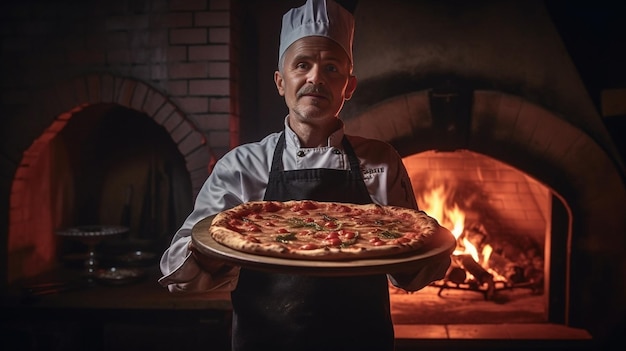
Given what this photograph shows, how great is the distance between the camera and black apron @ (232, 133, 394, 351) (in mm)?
2219

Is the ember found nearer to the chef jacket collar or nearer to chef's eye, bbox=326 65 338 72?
the chef jacket collar

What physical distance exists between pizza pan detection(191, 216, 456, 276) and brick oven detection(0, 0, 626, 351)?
2.18 meters

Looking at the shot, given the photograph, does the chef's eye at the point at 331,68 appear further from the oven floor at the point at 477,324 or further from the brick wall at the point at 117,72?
the oven floor at the point at 477,324

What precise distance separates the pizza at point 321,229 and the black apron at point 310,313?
229 millimetres

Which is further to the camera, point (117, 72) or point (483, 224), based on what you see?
point (483, 224)

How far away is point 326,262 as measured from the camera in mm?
1664

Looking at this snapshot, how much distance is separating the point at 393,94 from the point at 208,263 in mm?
2342

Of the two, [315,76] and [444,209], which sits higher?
[315,76]

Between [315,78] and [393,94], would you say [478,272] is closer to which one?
[393,94]

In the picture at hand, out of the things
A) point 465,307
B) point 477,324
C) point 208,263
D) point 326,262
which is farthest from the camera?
point 465,307

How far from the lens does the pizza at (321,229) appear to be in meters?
1.78

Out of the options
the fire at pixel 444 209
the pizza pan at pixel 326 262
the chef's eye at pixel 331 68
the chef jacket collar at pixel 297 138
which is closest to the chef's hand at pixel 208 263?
the pizza pan at pixel 326 262

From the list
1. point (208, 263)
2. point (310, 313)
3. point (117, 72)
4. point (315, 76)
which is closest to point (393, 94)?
point (315, 76)

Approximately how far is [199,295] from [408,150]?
179 centimetres
